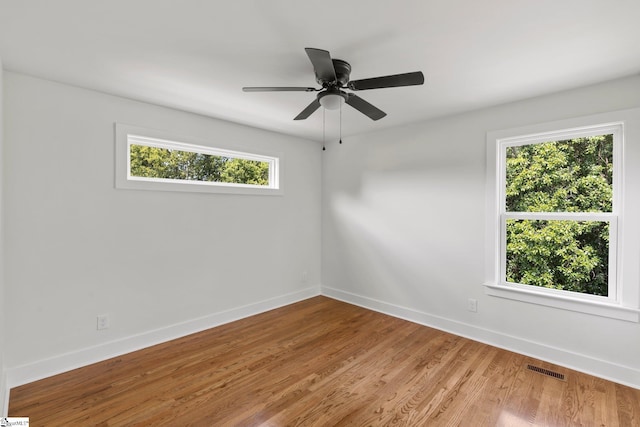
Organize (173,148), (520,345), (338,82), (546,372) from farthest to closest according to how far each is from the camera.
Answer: (173,148)
(520,345)
(546,372)
(338,82)

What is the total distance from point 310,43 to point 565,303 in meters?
2.97

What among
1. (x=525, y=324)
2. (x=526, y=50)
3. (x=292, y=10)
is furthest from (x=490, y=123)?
(x=292, y=10)

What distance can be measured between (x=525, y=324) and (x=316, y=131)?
10.3ft

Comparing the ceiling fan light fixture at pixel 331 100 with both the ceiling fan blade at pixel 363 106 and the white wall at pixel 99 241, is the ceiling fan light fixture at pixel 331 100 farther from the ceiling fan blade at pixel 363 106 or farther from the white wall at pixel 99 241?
the white wall at pixel 99 241

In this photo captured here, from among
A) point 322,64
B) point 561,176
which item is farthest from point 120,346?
point 561,176

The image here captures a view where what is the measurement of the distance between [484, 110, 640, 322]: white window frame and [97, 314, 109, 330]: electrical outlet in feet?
11.9

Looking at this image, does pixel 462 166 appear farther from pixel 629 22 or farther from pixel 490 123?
pixel 629 22

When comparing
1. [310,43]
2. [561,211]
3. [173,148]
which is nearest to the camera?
[310,43]

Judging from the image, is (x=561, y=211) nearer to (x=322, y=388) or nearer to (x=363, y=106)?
(x=363, y=106)

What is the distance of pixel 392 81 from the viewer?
1.84 meters

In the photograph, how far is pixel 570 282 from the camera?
2.73 meters

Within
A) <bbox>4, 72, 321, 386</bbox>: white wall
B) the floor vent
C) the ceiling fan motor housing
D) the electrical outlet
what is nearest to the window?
the floor vent

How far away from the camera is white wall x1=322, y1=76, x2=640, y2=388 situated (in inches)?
98.8

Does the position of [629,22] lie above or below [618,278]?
above
